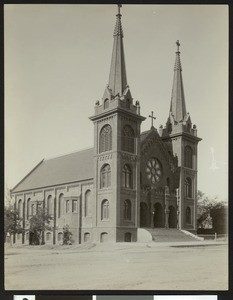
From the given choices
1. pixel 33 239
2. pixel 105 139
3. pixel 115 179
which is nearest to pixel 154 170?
pixel 115 179

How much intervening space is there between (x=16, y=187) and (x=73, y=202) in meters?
0.52

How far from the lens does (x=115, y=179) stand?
4.59 meters

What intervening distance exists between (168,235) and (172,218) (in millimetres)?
203

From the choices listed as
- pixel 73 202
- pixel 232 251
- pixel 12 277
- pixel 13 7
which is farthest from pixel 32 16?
pixel 232 251

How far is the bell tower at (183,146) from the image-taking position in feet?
15.0

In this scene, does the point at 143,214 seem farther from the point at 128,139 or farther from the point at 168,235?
the point at 128,139

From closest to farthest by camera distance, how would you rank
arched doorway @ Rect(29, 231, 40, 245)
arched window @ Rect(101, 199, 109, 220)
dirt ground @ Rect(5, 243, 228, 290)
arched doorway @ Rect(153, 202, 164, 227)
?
dirt ground @ Rect(5, 243, 228, 290) < arched doorway @ Rect(29, 231, 40, 245) < arched window @ Rect(101, 199, 109, 220) < arched doorway @ Rect(153, 202, 164, 227)

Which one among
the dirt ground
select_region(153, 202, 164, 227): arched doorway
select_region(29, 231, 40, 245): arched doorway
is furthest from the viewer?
select_region(153, 202, 164, 227): arched doorway

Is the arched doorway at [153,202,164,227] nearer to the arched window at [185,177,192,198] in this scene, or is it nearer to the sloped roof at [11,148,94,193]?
the arched window at [185,177,192,198]

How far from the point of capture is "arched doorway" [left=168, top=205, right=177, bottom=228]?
4762mm

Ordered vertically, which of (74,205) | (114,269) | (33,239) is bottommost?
(114,269)

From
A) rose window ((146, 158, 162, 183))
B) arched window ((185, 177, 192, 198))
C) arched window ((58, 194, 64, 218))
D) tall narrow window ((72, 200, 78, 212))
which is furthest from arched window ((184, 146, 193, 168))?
arched window ((58, 194, 64, 218))

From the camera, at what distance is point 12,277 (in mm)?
4363

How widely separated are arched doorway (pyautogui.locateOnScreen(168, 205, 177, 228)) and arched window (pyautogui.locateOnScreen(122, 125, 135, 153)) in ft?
2.16
